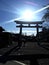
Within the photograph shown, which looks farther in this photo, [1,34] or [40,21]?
[40,21]

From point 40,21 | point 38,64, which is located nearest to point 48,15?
point 40,21

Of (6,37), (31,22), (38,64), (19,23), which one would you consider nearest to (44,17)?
(31,22)

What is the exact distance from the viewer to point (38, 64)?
37.7 feet

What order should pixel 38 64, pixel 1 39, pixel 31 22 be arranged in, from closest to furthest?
pixel 38 64 → pixel 1 39 → pixel 31 22

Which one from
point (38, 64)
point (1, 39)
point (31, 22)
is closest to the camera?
point (38, 64)

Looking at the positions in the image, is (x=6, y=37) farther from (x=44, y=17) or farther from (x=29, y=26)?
(x=44, y=17)

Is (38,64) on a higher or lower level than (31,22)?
lower

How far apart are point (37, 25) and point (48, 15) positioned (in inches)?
246

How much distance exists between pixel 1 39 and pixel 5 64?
26.2m

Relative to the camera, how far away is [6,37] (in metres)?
39.7

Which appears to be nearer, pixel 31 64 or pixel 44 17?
pixel 31 64

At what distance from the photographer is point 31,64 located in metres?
11.5

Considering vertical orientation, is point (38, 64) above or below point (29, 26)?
below

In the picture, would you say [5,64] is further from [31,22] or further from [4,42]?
[31,22]
